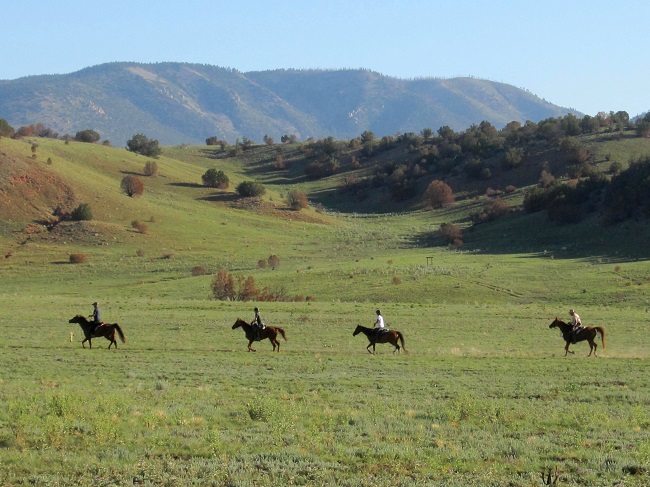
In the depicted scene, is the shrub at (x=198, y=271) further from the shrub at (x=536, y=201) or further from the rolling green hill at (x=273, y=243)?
the shrub at (x=536, y=201)

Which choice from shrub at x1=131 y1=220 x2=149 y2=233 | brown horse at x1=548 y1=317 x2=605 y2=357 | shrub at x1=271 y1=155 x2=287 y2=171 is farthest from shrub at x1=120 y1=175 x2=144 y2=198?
brown horse at x1=548 y1=317 x2=605 y2=357

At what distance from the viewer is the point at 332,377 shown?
23.3 m

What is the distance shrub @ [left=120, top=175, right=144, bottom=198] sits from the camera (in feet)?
333

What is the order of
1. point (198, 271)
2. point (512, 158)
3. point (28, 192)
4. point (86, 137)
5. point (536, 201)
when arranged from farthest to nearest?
point (86, 137) → point (512, 158) → point (536, 201) → point (28, 192) → point (198, 271)

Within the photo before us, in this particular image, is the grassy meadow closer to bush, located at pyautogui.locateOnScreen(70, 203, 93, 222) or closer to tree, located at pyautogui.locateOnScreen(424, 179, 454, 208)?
Result: bush, located at pyautogui.locateOnScreen(70, 203, 93, 222)

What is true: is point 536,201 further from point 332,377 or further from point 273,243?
point 332,377

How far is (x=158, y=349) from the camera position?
98.6 feet

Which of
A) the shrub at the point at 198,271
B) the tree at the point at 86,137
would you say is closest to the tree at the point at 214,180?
the shrub at the point at 198,271

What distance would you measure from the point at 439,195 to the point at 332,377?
335 ft

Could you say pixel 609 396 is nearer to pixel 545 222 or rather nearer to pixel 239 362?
pixel 239 362

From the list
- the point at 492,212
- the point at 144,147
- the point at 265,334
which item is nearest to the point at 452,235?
the point at 492,212

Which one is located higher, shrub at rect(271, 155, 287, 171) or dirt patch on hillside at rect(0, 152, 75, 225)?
shrub at rect(271, 155, 287, 171)

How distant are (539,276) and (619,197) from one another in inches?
1146

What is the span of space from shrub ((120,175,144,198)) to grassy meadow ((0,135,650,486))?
23.0 m
